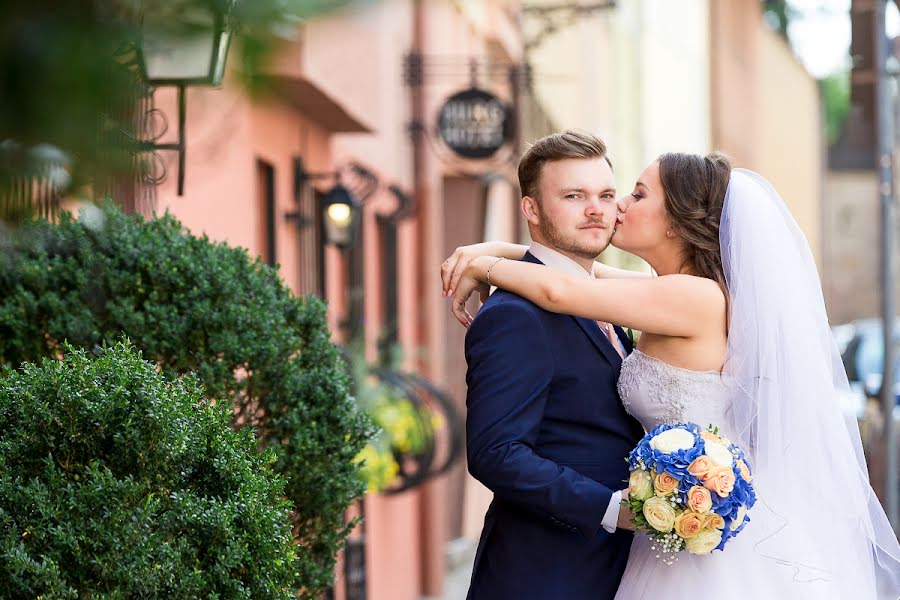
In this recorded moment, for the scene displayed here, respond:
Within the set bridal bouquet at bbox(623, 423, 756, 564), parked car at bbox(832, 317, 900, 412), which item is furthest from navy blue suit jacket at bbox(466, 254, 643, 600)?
parked car at bbox(832, 317, 900, 412)

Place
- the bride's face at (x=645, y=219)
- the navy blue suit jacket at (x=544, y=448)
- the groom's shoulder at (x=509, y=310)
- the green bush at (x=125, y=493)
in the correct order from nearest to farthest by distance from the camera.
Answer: the green bush at (x=125, y=493)
the navy blue suit jacket at (x=544, y=448)
the groom's shoulder at (x=509, y=310)
the bride's face at (x=645, y=219)

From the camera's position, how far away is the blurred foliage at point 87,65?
0.98 m

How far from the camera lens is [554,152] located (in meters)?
3.38

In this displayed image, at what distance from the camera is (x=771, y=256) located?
11.7ft

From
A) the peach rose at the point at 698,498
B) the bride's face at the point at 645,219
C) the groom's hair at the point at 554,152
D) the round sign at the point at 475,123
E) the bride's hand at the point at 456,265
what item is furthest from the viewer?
the round sign at the point at 475,123

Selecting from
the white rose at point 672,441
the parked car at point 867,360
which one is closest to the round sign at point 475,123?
the parked car at point 867,360

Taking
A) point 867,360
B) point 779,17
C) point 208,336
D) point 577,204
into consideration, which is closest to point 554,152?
point 577,204

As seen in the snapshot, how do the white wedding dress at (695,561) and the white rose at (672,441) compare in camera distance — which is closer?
the white rose at (672,441)

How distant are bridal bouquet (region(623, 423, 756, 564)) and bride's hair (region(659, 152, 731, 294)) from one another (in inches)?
22.8

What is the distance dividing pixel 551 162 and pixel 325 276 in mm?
5702

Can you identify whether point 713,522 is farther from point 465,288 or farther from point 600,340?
point 465,288

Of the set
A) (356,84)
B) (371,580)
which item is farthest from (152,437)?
(371,580)

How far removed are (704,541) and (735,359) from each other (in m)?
0.56

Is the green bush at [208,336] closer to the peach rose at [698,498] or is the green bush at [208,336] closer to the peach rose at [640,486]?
the peach rose at [640,486]
